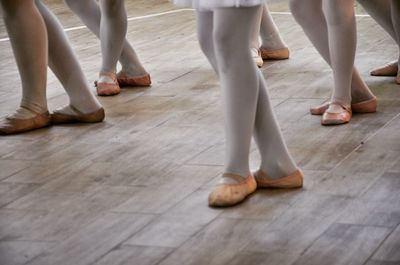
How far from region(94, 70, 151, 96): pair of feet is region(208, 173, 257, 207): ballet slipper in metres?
1.87

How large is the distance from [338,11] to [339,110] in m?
0.40

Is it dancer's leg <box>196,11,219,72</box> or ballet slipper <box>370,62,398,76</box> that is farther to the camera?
ballet slipper <box>370,62,398,76</box>

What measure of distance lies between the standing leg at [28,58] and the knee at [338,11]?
1134mm

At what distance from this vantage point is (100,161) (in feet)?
11.8

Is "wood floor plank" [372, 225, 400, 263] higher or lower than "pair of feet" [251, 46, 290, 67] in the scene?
higher

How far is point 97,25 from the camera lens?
500 cm

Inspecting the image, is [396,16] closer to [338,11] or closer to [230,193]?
[338,11]

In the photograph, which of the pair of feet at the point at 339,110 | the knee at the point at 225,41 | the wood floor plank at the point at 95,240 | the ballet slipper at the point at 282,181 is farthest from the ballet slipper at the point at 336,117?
the wood floor plank at the point at 95,240

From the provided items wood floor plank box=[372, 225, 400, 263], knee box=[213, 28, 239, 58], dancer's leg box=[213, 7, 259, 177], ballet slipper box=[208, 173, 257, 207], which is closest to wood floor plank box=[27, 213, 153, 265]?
ballet slipper box=[208, 173, 257, 207]

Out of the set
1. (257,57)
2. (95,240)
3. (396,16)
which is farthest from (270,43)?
(95,240)

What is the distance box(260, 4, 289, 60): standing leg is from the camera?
5484 millimetres

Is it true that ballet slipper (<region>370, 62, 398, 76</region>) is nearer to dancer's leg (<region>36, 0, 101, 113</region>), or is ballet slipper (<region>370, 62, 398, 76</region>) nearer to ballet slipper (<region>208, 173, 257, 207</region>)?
dancer's leg (<region>36, 0, 101, 113</region>)

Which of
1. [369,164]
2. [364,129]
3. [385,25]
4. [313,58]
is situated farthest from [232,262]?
[313,58]

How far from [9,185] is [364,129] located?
4.46 feet
